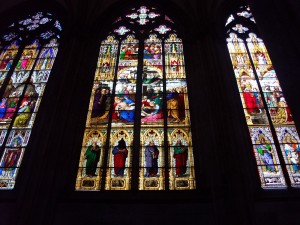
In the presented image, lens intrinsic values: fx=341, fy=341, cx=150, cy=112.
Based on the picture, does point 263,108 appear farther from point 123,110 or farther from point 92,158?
point 92,158

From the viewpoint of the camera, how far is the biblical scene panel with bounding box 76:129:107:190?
6.75 m

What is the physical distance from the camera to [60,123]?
7254 millimetres

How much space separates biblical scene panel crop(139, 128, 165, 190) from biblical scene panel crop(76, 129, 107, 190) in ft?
2.79

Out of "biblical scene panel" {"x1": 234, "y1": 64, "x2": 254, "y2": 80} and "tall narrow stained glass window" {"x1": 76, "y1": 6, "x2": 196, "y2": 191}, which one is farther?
"biblical scene panel" {"x1": 234, "y1": 64, "x2": 254, "y2": 80}

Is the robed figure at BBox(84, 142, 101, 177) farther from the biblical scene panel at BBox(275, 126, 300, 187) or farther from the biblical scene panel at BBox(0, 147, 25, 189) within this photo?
the biblical scene panel at BBox(275, 126, 300, 187)

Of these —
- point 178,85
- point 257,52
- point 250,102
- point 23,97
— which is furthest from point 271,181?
point 23,97

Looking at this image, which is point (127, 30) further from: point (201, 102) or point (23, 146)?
point (23, 146)

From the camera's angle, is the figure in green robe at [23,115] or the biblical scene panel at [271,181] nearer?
the biblical scene panel at [271,181]

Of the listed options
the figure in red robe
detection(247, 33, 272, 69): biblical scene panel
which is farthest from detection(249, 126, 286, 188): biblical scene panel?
detection(247, 33, 272, 69): biblical scene panel

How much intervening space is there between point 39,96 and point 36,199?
3.23 metres

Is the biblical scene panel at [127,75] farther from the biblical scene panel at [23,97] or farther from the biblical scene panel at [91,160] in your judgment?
the biblical scene panel at [23,97]

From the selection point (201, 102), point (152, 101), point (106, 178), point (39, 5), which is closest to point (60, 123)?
point (106, 178)

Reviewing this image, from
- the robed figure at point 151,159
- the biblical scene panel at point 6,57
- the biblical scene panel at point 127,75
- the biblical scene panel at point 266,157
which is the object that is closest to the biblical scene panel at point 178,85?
the biblical scene panel at point 127,75

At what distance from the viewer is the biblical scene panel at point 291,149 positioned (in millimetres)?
6668
